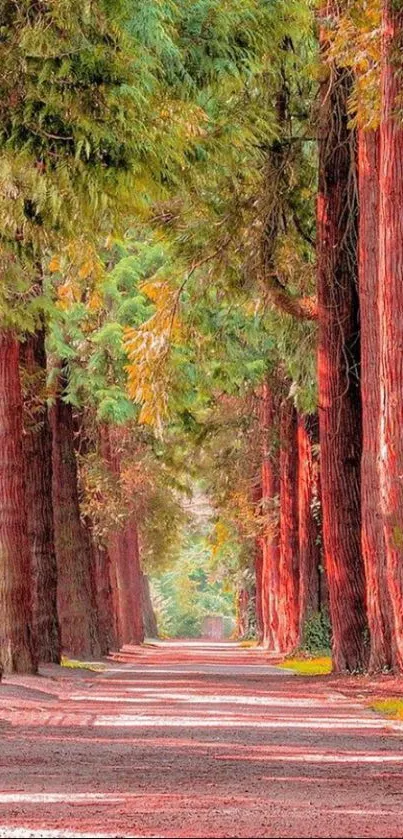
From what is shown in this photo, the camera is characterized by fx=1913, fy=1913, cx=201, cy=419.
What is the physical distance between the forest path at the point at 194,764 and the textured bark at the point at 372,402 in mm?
1161

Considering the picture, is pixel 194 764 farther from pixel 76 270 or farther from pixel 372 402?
pixel 76 270

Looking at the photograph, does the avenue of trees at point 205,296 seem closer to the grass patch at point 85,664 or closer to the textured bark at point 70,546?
the textured bark at point 70,546

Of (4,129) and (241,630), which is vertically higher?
(4,129)

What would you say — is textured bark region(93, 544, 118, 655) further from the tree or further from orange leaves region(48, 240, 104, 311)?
orange leaves region(48, 240, 104, 311)

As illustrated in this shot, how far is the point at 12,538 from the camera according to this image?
24922mm

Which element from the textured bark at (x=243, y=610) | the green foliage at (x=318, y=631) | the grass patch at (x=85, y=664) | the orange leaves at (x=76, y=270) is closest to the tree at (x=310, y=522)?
the green foliage at (x=318, y=631)

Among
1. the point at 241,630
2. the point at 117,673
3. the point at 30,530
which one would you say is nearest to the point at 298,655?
the point at 117,673

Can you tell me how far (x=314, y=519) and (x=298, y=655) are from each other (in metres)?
3.96

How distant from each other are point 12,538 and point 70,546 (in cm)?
1177

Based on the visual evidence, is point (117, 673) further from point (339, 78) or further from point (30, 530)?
point (339, 78)

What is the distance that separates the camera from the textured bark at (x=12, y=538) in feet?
81.6

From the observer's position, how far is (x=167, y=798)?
33.9 feet


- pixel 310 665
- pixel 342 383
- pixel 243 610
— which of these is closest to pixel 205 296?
pixel 342 383

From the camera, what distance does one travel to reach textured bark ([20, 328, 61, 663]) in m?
29.8
